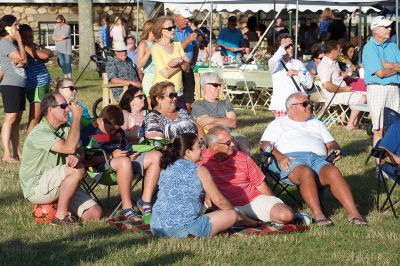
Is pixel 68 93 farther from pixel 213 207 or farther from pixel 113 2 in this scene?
pixel 113 2

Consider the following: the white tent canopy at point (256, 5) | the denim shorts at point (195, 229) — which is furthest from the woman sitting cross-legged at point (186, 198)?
the white tent canopy at point (256, 5)

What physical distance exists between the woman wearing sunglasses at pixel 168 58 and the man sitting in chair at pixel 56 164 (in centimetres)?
271

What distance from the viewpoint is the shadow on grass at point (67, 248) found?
6578mm

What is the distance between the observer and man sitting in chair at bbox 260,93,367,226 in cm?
805

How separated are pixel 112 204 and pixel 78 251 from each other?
2152 mm

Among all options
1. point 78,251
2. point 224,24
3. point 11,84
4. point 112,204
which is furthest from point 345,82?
point 224,24

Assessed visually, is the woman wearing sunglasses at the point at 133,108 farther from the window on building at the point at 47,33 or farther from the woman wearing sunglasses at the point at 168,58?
the window on building at the point at 47,33

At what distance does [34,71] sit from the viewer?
11.4 m

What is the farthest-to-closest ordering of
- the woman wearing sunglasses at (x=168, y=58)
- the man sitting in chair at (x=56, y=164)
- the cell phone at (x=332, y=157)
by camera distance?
the woman wearing sunglasses at (x=168, y=58) → the cell phone at (x=332, y=157) → the man sitting in chair at (x=56, y=164)

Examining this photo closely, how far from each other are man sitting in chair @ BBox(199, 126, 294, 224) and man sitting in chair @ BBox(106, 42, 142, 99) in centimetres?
547

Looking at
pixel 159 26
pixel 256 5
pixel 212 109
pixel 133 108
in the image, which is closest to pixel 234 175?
pixel 212 109

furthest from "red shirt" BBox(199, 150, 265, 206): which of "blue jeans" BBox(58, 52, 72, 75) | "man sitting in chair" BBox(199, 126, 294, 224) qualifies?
"blue jeans" BBox(58, 52, 72, 75)

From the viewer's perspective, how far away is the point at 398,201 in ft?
29.1

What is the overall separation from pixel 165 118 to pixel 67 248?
2350 millimetres
